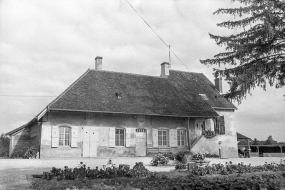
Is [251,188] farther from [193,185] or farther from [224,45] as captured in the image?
[224,45]

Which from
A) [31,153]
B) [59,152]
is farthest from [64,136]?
[31,153]

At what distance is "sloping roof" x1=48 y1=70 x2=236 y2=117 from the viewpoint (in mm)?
21438

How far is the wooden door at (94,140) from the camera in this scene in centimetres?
2128

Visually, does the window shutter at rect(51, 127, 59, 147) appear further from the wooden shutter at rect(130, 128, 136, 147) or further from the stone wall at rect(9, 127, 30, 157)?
the wooden shutter at rect(130, 128, 136, 147)

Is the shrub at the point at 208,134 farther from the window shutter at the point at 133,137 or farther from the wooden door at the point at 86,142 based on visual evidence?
the wooden door at the point at 86,142

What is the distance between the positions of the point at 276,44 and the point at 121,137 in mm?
12797

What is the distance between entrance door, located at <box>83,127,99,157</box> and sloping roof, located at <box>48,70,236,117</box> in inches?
61.8

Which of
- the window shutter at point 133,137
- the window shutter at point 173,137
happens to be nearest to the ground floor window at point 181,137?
the window shutter at point 173,137

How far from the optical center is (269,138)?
49562 millimetres

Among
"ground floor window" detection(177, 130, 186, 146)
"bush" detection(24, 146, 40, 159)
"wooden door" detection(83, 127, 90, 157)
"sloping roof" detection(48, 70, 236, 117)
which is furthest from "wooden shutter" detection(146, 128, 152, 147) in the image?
"bush" detection(24, 146, 40, 159)

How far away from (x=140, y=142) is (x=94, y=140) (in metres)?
3.45

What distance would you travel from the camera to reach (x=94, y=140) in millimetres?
21469

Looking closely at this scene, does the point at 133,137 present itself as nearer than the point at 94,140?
No

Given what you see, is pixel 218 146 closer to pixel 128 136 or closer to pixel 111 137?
pixel 128 136
